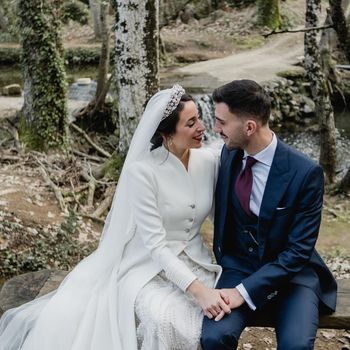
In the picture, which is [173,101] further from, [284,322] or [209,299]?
[284,322]

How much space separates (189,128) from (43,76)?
20.5 ft

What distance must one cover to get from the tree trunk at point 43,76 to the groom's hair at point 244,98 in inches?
249

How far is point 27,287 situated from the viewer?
3.82 meters

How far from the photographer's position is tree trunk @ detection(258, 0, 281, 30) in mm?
20562

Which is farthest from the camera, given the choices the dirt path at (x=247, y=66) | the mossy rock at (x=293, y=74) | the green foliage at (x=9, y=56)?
the green foliage at (x=9, y=56)

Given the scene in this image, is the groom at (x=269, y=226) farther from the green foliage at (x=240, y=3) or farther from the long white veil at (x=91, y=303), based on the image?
the green foliage at (x=240, y=3)

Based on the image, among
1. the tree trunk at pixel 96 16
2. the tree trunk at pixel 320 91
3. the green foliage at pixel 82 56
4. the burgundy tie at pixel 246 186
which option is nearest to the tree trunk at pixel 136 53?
the tree trunk at pixel 320 91

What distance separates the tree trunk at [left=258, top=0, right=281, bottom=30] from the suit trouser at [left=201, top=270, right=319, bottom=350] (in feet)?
61.7

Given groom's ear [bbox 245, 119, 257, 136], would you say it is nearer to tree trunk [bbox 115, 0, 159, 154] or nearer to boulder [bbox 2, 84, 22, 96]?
tree trunk [bbox 115, 0, 159, 154]

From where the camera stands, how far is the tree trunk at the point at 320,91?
902 cm

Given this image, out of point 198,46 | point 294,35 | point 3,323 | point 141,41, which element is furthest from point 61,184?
point 294,35


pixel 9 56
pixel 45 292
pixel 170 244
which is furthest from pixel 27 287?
pixel 9 56

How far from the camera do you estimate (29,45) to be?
8656 millimetres

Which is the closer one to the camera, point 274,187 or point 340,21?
point 274,187
